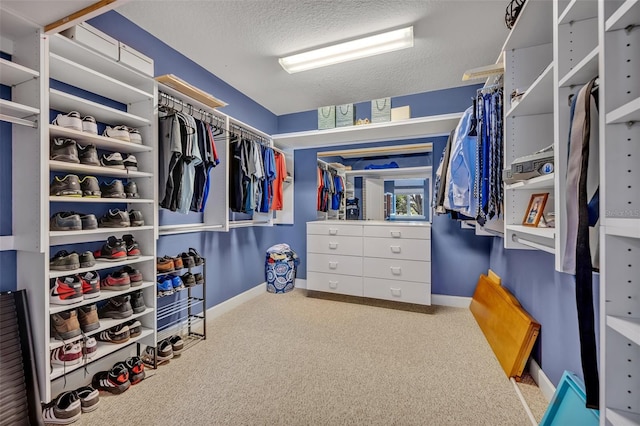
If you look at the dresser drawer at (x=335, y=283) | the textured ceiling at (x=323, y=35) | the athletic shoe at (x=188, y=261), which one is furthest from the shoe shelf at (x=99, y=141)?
the dresser drawer at (x=335, y=283)

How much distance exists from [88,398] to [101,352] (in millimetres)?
228

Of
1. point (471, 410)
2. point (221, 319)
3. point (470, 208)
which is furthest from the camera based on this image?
point (221, 319)

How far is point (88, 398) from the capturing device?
1438 millimetres

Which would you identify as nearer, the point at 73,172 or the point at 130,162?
the point at 73,172

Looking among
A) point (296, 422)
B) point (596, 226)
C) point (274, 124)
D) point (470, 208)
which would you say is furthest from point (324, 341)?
point (274, 124)

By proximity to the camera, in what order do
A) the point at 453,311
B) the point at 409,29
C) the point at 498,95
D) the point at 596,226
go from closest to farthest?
1. the point at 596,226
2. the point at 498,95
3. the point at 409,29
4. the point at 453,311

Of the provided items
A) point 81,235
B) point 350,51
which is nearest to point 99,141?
point 81,235

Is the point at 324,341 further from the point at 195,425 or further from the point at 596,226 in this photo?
the point at 596,226

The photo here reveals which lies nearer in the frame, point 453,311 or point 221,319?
point 221,319

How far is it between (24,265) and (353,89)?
3.04 meters

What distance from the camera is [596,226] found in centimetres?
79

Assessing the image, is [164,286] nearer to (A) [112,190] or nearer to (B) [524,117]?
(A) [112,190]

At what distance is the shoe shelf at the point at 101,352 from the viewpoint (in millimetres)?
1378

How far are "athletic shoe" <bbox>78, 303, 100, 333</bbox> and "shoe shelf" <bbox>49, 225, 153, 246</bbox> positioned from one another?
40cm
